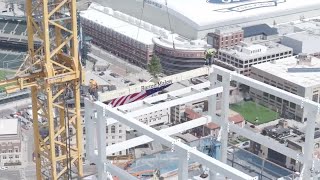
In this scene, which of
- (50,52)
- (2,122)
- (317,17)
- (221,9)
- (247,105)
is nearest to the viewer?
(50,52)

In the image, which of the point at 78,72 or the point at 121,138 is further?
the point at 121,138

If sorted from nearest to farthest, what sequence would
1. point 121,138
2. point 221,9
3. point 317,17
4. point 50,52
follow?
point 50,52
point 121,138
point 221,9
point 317,17

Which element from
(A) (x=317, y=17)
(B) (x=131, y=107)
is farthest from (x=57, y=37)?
(A) (x=317, y=17)

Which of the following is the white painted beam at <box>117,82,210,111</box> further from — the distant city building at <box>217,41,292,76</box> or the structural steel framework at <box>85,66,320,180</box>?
the distant city building at <box>217,41,292,76</box>

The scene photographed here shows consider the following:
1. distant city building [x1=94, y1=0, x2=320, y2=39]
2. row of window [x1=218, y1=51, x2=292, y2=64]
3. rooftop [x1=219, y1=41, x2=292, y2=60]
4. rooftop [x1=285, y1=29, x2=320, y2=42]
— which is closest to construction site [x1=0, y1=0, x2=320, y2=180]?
row of window [x1=218, y1=51, x2=292, y2=64]

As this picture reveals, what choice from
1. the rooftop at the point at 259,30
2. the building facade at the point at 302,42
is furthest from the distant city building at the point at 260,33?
the building facade at the point at 302,42

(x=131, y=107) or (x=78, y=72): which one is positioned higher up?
(x=78, y=72)

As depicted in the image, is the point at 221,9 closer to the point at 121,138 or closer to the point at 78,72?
the point at 121,138

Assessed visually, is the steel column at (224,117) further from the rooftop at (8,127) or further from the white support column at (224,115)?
the rooftop at (8,127)

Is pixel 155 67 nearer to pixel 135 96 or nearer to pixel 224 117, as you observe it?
pixel 135 96
